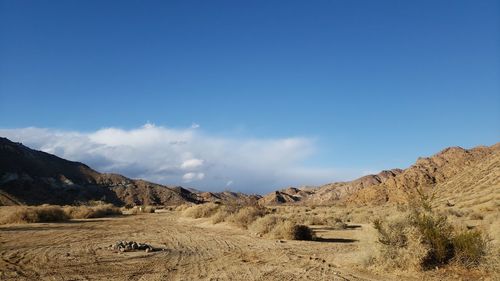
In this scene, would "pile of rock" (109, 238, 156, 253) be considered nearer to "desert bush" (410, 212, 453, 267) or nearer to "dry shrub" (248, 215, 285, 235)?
"dry shrub" (248, 215, 285, 235)

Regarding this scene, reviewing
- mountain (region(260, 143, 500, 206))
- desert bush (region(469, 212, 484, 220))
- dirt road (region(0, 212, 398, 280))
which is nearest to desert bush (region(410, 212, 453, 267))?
dirt road (region(0, 212, 398, 280))

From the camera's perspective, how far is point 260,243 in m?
20.1

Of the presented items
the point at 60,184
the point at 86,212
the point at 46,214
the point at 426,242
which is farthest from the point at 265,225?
the point at 60,184

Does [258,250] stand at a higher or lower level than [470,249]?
lower

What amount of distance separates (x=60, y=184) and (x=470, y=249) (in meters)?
86.0

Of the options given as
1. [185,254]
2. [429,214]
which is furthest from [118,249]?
[429,214]

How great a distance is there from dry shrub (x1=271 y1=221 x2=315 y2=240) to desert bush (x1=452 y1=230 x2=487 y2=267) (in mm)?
9647

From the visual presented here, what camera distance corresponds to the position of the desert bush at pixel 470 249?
12117 mm

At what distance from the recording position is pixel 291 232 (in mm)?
21453

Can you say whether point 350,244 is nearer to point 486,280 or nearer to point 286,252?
point 286,252

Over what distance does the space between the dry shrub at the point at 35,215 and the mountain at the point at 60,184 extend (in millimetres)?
31265

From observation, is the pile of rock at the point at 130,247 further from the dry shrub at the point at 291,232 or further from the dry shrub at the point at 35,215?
the dry shrub at the point at 35,215

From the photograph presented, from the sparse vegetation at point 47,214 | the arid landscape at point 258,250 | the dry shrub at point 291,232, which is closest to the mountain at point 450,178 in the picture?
the arid landscape at point 258,250

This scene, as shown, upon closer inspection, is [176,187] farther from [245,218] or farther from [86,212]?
[245,218]
